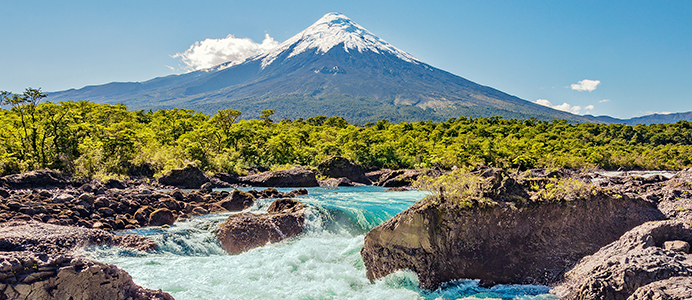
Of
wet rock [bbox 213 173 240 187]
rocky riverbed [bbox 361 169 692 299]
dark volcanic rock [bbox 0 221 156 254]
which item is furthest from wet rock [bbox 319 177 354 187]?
rocky riverbed [bbox 361 169 692 299]

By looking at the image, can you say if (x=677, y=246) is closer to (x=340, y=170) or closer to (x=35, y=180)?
(x=35, y=180)

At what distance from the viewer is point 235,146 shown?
3453 centimetres

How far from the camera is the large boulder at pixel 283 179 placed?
2476 cm

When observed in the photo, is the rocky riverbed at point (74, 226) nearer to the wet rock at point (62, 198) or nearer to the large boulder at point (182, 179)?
the wet rock at point (62, 198)

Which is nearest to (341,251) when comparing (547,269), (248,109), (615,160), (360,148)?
(547,269)

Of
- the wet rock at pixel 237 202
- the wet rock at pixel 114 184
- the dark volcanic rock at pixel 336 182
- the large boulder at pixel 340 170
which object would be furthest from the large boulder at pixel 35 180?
the large boulder at pixel 340 170

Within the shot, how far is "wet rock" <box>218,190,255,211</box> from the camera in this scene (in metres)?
15.0

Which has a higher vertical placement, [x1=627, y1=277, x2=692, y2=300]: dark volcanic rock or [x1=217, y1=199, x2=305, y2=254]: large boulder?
[x1=627, y1=277, x2=692, y2=300]: dark volcanic rock

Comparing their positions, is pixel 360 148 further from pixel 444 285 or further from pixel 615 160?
pixel 444 285

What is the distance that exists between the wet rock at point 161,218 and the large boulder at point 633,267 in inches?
421

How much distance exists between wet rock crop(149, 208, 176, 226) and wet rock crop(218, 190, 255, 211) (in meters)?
3.05

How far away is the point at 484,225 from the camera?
19.7 ft

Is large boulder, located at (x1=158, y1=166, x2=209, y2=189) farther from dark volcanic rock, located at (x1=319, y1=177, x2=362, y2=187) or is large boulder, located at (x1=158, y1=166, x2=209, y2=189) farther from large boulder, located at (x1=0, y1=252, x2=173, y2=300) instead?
large boulder, located at (x1=0, y1=252, x2=173, y2=300)

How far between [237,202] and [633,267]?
13343 mm
